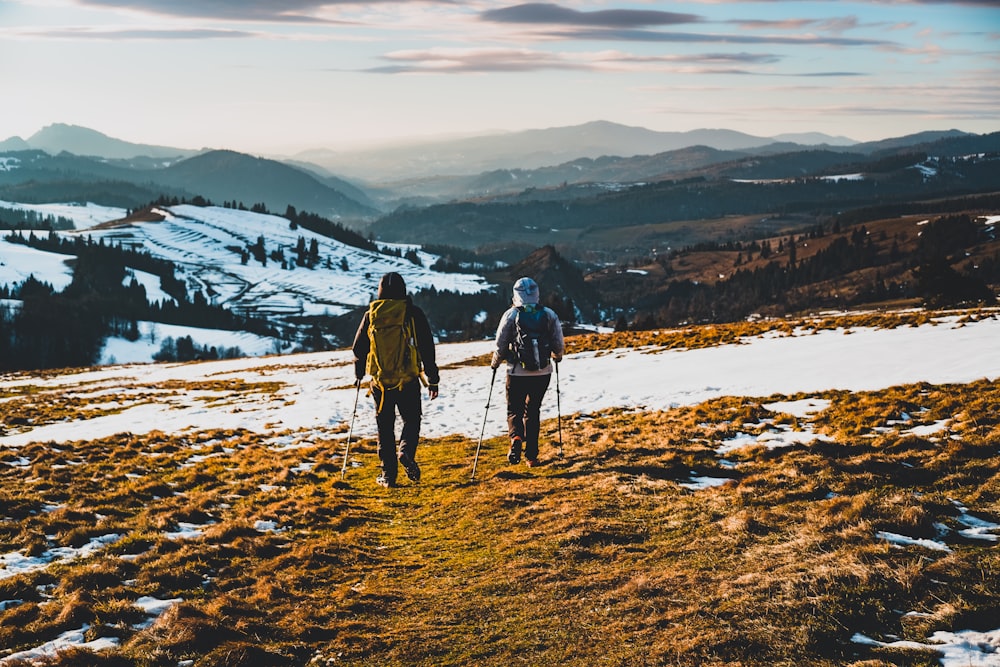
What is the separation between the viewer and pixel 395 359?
14602mm

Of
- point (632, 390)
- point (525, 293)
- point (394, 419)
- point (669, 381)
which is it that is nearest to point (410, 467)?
point (394, 419)

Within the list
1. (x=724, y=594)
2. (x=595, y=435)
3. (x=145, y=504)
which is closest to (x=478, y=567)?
(x=724, y=594)

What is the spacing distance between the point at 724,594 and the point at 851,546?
6.85 feet

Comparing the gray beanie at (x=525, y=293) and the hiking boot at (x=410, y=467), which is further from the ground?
the gray beanie at (x=525, y=293)

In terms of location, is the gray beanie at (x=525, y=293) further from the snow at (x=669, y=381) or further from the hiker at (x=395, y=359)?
the snow at (x=669, y=381)

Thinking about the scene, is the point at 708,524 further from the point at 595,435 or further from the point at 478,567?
the point at 595,435

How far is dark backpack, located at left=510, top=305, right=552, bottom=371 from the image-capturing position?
15125 mm

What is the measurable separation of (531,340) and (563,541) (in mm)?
5735

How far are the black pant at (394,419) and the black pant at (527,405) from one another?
222 cm

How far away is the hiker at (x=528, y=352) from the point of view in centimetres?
1519

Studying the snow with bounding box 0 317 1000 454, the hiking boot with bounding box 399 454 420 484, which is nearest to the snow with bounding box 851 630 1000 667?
the snow with bounding box 0 317 1000 454

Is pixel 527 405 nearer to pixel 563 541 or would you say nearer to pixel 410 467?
pixel 410 467

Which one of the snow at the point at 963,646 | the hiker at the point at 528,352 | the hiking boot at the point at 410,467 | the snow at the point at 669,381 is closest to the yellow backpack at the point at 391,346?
the hiking boot at the point at 410,467

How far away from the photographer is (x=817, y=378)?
2280 cm
